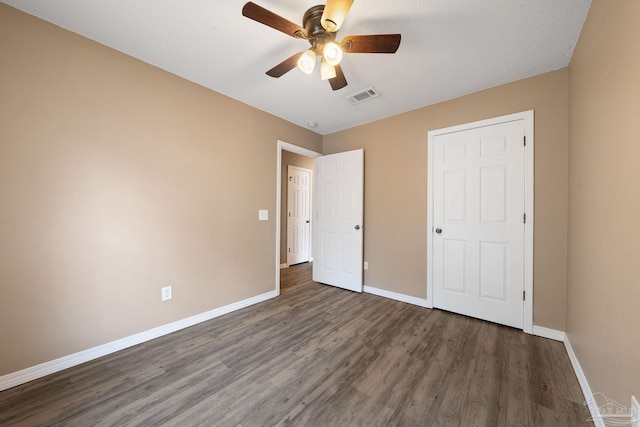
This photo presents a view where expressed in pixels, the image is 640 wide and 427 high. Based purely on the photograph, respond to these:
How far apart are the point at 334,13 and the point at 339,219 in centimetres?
258

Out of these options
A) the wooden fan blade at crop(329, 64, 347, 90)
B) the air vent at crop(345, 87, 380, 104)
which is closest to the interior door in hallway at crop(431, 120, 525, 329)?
the air vent at crop(345, 87, 380, 104)

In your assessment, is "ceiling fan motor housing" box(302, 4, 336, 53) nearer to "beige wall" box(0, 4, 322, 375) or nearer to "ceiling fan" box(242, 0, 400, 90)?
"ceiling fan" box(242, 0, 400, 90)

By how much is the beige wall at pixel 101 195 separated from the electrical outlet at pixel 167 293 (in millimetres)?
45

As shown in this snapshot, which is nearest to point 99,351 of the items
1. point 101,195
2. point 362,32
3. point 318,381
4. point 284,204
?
point 101,195

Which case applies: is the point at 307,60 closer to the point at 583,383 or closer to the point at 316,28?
the point at 316,28

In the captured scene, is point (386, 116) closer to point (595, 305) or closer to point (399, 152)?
point (399, 152)

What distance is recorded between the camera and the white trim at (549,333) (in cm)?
204

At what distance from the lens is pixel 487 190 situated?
2404mm

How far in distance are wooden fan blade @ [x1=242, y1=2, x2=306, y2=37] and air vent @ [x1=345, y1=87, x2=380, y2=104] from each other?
4.00ft

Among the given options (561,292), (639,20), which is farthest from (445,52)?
(561,292)

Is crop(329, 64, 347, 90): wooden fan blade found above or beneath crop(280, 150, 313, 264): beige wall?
above

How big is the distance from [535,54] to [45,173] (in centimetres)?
386

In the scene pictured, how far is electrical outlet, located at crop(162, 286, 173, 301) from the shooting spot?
2172 millimetres
